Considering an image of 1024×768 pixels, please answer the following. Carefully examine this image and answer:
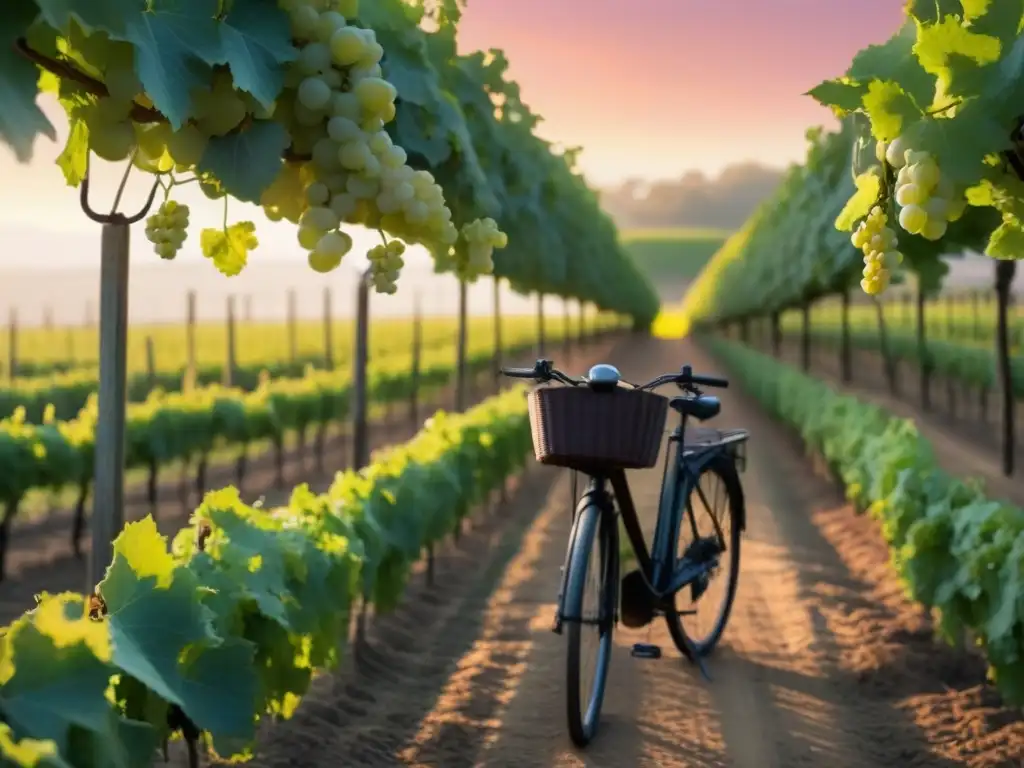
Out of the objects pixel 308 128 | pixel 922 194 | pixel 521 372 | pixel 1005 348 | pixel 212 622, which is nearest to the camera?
pixel 308 128

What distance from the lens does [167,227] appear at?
239 cm

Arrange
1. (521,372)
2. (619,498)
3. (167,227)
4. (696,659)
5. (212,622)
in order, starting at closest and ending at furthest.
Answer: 1. (167,227)
2. (212,622)
3. (521,372)
4. (619,498)
5. (696,659)

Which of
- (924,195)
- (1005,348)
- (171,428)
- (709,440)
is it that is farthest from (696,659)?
(171,428)

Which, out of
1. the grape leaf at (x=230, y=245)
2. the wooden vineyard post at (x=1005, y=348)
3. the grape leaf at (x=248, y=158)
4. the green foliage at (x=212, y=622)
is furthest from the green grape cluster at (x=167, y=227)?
the wooden vineyard post at (x=1005, y=348)

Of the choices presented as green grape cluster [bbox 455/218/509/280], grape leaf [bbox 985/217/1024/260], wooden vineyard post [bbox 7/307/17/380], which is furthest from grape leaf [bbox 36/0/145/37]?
wooden vineyard post [bbox 7/307/17/380]

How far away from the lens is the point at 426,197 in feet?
6.84

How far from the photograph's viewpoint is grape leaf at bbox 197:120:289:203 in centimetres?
200

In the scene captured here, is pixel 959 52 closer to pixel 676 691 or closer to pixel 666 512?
pixel 666 512

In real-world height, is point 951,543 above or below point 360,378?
below

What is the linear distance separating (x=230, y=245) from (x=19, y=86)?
96cm

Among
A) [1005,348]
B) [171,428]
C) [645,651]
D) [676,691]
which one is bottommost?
[676,691]

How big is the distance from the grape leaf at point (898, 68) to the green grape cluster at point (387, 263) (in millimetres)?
1066

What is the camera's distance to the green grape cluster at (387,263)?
2117mm

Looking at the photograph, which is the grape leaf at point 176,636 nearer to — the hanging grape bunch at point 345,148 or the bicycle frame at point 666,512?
the hanging grape bunch at point 345,148
